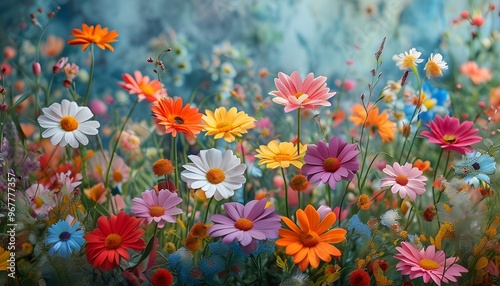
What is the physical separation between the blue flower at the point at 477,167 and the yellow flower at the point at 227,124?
19 centimetres

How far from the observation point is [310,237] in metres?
0.53

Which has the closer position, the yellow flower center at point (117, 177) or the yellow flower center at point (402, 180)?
the yellow flower center at point (402, 180)

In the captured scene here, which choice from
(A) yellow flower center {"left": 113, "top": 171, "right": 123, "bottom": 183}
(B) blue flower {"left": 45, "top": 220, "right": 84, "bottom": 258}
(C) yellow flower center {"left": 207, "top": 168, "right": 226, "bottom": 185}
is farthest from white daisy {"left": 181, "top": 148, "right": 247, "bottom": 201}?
(A) yellow flower center {"left": 113, "top": 171, "right": 123, "bottom": 183}

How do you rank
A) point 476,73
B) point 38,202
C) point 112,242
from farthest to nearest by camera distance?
point 476,73
point 38,202
point 112,242

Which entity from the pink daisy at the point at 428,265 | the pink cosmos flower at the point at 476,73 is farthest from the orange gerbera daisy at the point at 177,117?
the pink cosmos flower at the point at 476,73

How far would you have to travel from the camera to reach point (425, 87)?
871mm

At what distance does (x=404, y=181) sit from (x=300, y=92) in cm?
12

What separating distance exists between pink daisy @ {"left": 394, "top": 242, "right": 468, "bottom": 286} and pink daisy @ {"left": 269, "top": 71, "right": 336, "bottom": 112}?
145mm

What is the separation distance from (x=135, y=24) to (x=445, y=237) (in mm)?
864

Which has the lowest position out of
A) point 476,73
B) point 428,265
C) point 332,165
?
point 428,265

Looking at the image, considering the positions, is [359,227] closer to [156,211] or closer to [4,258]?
[156,211]

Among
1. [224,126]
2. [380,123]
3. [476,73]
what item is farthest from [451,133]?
[476,73]

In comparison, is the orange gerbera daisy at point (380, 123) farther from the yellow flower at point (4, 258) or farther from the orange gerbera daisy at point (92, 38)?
the yellow flower at point (4, 258)

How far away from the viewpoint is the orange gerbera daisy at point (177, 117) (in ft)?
1.85
